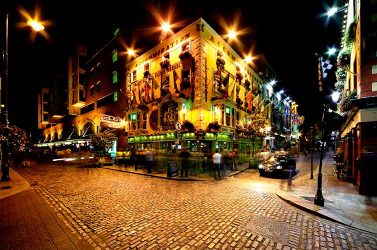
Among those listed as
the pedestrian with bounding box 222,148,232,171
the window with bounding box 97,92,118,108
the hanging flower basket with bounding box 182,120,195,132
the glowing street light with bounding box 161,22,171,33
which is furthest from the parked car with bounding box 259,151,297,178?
the window with bounding box 97,92,118,108

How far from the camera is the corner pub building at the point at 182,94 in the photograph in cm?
2152

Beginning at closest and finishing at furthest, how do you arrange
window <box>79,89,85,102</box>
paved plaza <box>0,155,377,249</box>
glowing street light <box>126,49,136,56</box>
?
1. paved plaza <box>0,155,377,249</box>
2. glowing street light <box>126,49,136,56</box>
3. window <box>79,89,85,102</box>

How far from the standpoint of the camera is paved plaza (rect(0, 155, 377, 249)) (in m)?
4.74

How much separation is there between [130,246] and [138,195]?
181 inches

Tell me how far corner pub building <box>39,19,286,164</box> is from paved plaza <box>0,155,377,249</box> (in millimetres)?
7337

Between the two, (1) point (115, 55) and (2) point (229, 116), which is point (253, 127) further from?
(1) point (115, 55)

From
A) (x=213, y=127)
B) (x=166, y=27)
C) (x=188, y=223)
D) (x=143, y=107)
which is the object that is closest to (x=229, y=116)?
(x=213, y=127)

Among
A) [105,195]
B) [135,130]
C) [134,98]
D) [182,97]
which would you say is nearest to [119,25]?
[134,98]

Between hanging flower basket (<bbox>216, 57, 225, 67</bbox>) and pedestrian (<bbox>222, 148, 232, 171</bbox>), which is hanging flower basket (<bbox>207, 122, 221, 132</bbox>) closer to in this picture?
pedestrian (<bbox>222, 148, 232, 171</bbox>)

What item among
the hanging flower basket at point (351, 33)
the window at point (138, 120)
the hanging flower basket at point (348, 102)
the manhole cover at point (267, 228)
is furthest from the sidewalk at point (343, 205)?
the window at point (138, 120)

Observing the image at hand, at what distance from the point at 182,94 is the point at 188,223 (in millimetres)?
17041

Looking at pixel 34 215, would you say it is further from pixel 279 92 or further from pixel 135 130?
pixel 279 92

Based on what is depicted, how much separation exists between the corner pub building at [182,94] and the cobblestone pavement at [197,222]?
24.3 feet

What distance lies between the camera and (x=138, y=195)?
356 inches
